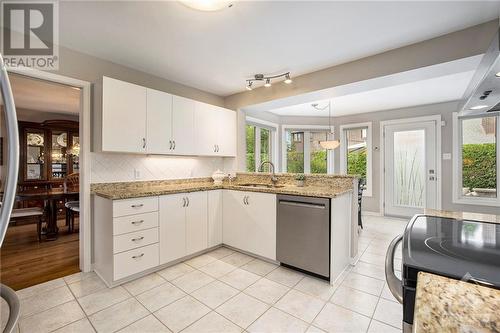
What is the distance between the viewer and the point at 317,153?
5.91 m

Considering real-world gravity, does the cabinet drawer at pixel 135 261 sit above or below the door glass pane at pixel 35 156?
below

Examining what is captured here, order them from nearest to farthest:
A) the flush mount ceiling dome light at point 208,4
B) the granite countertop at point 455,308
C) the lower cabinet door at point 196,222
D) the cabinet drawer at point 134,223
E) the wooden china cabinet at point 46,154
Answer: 1. the granite countertop at point 455,308
2. the flush mount ceiling dome light at point 208,4
3. the cabinet drawer at point 134,223
4. the lower cabinet door at point 196,222
5. the wooden china cabinet at point 46,154

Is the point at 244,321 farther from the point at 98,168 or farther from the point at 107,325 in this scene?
the point at 98,168

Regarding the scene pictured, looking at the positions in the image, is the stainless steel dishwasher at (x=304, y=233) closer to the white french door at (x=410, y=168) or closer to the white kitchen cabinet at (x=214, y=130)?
the white kitchen cabinet at (x=214, y=130)

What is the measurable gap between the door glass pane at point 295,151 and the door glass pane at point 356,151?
1141mm

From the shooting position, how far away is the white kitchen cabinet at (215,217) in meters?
3.07

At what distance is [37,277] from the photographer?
7.88 ft

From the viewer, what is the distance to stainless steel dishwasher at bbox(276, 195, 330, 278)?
227 centimetres

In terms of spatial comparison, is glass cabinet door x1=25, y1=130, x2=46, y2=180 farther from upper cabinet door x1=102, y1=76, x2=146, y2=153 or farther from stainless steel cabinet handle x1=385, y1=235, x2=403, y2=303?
stainless steel cabinet handle x1=385, y1=235, x2=403, y2=303

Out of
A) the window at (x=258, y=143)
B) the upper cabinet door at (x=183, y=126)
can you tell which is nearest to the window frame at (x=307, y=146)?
the window at (x=258, y=143)

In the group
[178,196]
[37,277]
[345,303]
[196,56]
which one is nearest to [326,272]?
[345,303]

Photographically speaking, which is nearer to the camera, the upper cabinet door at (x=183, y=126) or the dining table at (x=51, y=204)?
the upper cabinet door at (x=183, y=126)

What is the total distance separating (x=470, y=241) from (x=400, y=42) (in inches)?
83.5

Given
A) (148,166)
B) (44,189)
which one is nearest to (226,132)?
(148,166)
